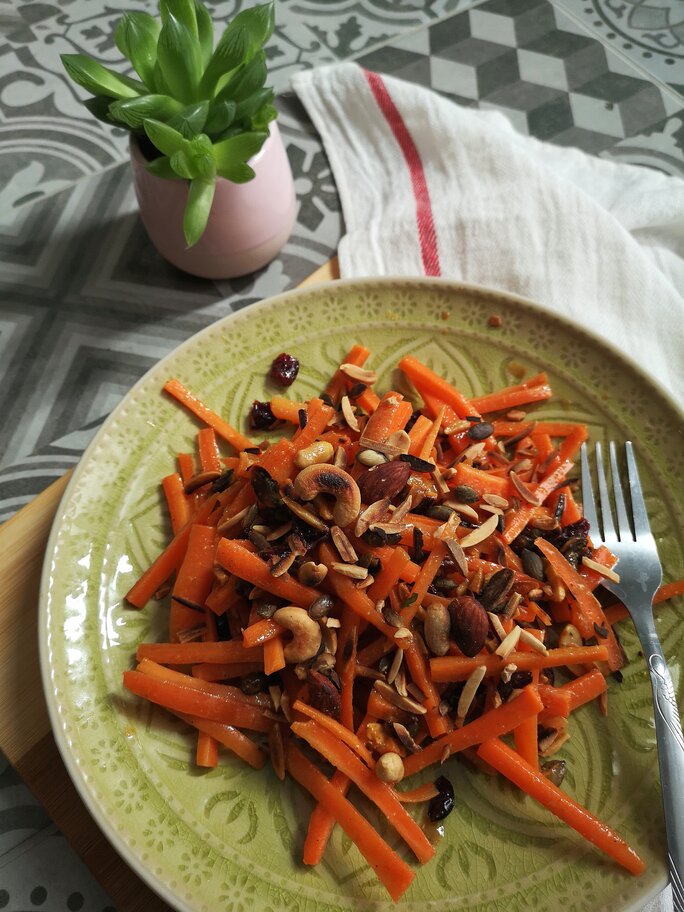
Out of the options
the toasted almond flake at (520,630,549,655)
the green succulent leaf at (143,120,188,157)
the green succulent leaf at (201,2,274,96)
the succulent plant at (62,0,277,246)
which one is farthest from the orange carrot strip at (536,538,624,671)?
the green succulent leaf at (201,2,274,96)

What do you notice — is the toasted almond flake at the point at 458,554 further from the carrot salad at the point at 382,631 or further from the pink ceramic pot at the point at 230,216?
the pink ceramic pot at the point at 230,216

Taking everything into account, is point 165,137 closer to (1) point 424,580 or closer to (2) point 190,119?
(2) point 190,119

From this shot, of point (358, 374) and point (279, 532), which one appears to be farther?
point (358, 374)

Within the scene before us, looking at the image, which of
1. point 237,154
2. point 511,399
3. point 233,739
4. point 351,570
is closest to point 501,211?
point 511,399

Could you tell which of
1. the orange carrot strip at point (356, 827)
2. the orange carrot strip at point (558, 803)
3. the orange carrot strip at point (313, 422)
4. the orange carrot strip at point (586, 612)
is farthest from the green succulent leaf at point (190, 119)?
the orange carrot strip at point (558, 803)

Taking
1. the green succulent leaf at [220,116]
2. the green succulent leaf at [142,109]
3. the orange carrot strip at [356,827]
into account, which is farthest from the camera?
the green succulent leaf at [220,116]

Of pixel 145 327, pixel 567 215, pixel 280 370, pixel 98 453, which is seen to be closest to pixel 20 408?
pixel 145 327

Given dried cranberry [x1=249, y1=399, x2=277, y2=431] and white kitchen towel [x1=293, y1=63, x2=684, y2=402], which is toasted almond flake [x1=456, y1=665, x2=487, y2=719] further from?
white kitchen towel [x1=293, y1=63, x2=684, y2=402]
